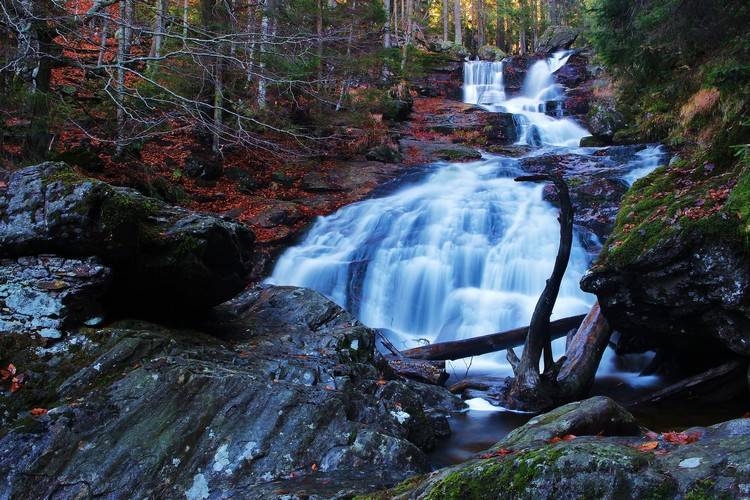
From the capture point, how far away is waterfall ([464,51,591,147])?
2033 cm

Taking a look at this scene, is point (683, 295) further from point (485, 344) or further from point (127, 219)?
point (127, 219)

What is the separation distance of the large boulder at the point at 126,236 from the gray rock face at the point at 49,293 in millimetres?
144

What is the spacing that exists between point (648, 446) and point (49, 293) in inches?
175

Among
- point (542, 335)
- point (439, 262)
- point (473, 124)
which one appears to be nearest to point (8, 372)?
point (542, 335)

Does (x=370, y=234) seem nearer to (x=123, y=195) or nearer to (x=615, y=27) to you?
(x=615, y=27)

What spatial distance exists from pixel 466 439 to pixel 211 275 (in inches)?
131

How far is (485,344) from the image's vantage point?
8.45 meters

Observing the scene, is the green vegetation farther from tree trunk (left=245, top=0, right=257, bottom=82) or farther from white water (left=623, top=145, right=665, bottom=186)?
tree trunk (left=245, top=0, right=257, bottom=82)

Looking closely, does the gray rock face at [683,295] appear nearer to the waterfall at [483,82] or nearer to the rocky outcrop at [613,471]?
the rocky outcrop at [613,471]

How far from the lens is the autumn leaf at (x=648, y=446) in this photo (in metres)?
2.42

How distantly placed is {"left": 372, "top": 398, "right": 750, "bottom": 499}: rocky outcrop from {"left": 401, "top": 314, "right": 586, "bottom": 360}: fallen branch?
221 inches

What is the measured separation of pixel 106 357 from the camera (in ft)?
14.0

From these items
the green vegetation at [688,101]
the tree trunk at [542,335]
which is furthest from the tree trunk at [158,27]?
the green vegetation at [688,101]

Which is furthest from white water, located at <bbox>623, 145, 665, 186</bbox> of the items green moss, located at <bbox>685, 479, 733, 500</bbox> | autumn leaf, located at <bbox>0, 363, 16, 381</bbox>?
autumn leaf, located at <bbox>0, 363, 16, 381</bbox>
